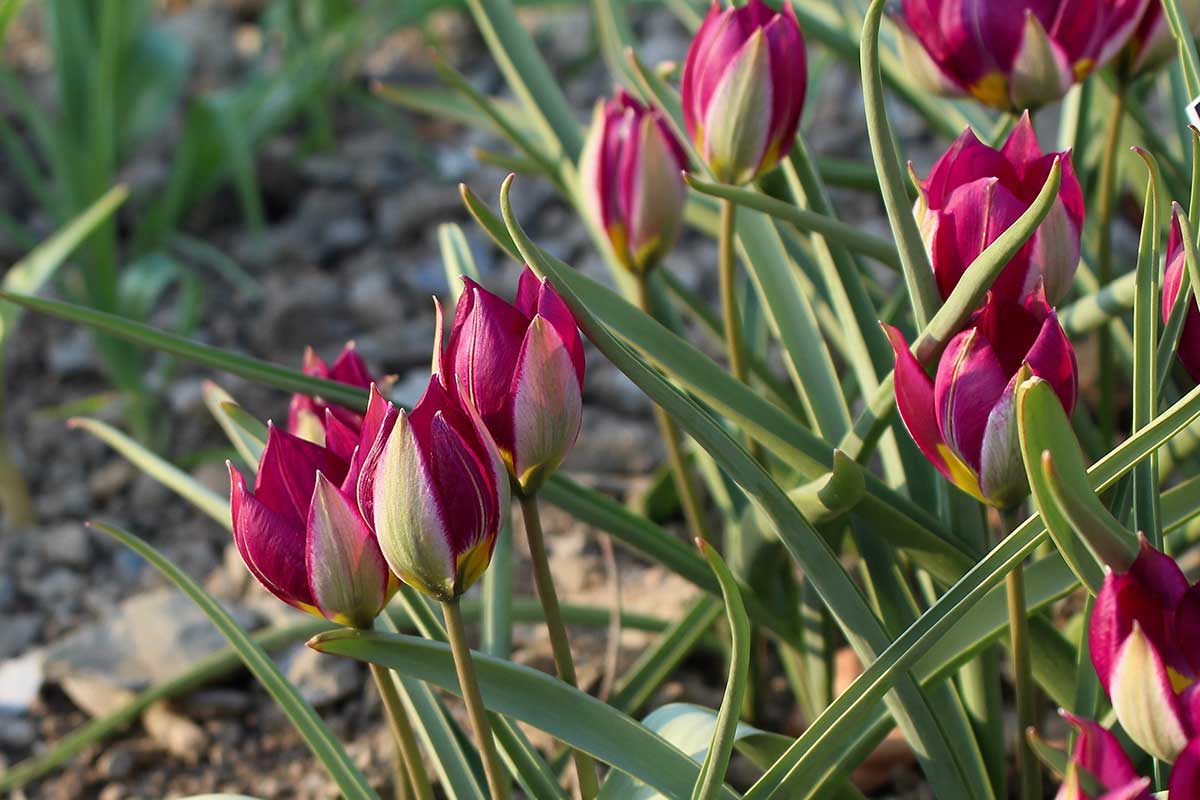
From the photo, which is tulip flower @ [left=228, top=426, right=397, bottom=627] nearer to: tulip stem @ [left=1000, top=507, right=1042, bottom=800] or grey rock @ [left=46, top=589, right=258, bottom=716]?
tulip stem @ [left=1000, top=507, right=1042, bottom=800]

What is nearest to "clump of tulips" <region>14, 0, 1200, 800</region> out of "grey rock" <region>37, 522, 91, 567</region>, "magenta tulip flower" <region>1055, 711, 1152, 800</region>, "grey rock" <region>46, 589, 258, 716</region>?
"magenta tulip flower" <region>1055, 711, 1152, 800</region>

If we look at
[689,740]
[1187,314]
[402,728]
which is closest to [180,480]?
[402,728]

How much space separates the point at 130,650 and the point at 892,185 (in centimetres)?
93

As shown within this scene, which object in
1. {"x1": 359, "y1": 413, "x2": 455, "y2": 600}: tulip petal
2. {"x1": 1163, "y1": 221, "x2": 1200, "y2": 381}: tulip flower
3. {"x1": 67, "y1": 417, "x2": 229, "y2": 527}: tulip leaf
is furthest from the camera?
{"x1": 67, "y1": 417, "x2": 229, "y2": 527}: tulip leaf

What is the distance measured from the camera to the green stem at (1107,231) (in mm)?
1006

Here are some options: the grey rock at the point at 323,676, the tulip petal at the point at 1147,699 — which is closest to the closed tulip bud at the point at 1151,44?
the tulip petal at the point at 1147,699

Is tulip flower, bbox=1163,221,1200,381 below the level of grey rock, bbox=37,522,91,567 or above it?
above

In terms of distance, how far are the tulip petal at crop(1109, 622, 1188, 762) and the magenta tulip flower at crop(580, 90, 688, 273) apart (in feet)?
1.74

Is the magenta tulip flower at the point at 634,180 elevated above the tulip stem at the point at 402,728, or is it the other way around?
the magenta tulip flower at the point at 634,180

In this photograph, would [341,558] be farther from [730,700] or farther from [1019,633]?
[1019,633]

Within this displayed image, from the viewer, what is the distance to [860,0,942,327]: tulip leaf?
669 millimetres

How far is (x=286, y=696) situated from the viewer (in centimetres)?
80

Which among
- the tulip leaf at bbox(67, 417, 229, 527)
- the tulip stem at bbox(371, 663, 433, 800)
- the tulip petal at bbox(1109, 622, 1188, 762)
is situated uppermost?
the tulip leaf at bbox(67, 417, 229, 527)

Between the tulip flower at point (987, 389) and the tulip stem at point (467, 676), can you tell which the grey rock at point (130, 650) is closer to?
the tulip stem at point (467, 676)
